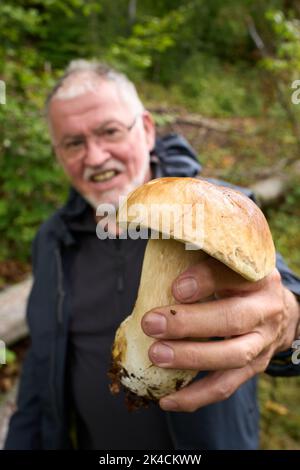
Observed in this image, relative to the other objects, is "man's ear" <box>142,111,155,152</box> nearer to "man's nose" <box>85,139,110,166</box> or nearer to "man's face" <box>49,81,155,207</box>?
"man's face" <box>49,81,155,207</box>

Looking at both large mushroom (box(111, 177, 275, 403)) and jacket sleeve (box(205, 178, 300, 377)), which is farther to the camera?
jacket sleeve (box(205, 178, 300, 377))

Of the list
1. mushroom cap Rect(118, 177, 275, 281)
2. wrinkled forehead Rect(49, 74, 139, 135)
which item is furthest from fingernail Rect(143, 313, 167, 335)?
wrinkled forehead Rect(49, 74, 139, 135)

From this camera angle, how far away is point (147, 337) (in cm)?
82

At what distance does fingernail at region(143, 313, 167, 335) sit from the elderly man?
391 millimetres

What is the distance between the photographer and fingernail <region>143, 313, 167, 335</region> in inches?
29.5

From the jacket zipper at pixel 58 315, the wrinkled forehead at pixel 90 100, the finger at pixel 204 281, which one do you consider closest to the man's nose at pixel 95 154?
the wrinkled forehead at pixel 90 100

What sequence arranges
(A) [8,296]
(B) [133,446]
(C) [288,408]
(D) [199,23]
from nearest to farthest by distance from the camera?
1. (B) [133,446]
2. (C) [288,408]
3. (A) [8,296]
4. (D) [199,23]

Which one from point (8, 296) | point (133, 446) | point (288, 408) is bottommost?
point (288, 408)

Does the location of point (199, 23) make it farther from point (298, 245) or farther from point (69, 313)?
point (69, 313)

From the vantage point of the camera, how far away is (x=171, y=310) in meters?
0.75

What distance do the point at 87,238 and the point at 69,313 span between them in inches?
12.4

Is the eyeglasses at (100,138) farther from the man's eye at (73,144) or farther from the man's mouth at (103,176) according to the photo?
the man's mouth at (103,176)

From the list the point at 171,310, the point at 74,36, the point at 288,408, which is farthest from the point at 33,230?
the point at 74,36

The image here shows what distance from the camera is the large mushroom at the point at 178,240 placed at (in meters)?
0.64
